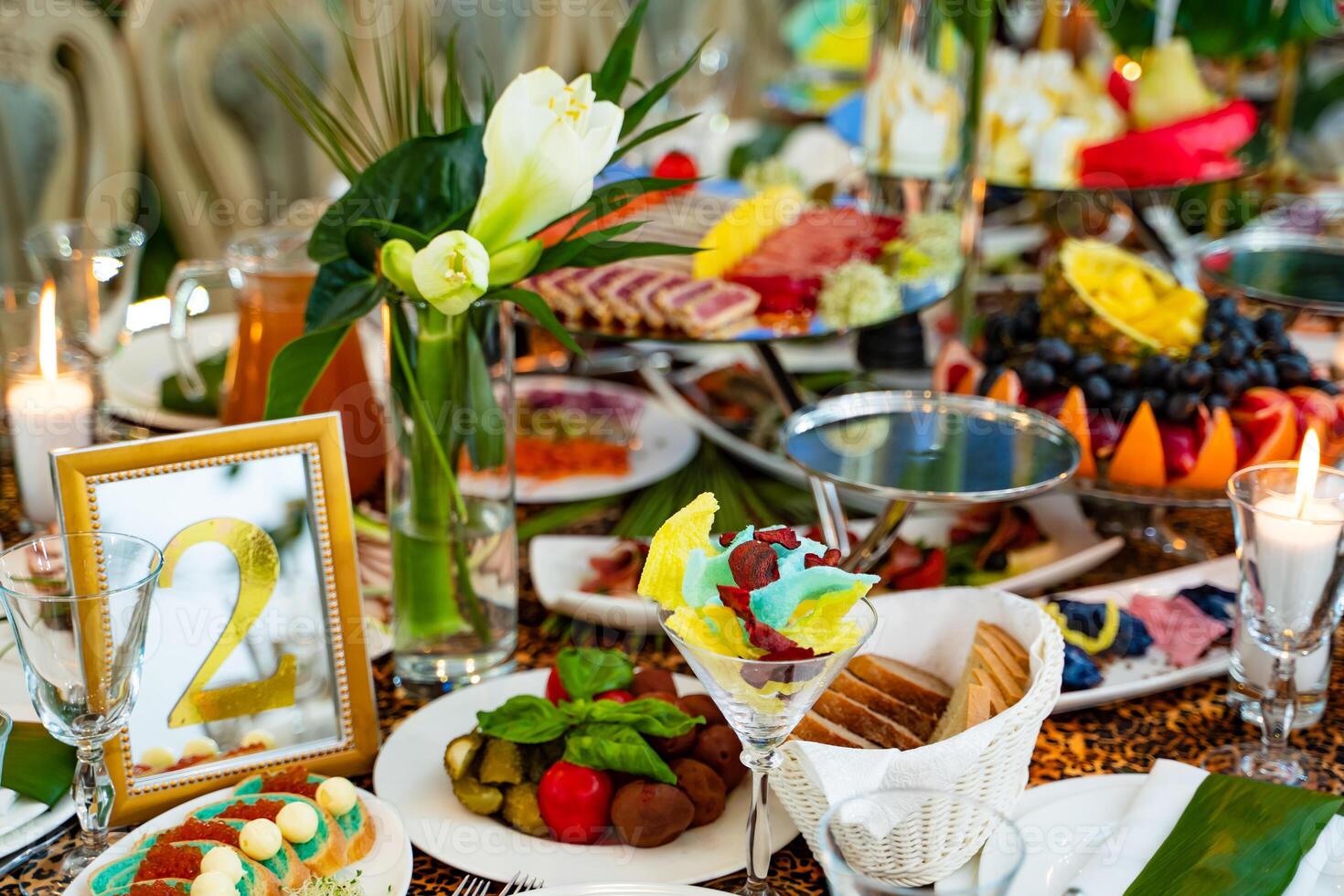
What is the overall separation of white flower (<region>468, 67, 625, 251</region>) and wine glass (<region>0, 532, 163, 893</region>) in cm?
34

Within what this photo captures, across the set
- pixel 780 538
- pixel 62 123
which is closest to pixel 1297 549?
pixel 780 538

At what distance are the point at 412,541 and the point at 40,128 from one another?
7.05ft

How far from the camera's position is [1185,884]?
86cm

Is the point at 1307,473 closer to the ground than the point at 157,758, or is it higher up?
higher up

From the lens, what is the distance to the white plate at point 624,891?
82 centimetres

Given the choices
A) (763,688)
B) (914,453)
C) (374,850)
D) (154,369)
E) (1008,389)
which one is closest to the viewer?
(763,688)

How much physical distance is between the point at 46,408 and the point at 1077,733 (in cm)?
97

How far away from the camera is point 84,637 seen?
2.71 ft

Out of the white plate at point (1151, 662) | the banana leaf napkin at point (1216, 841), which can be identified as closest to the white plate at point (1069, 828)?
the banana leaf napkin at point (1216, 841)

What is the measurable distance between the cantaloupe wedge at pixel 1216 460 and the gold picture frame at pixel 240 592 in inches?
30.2

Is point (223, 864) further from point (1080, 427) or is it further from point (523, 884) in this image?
point (1080, 427)

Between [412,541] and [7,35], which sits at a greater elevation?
[7,35]

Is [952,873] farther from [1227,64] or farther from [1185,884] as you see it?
[1227,64]

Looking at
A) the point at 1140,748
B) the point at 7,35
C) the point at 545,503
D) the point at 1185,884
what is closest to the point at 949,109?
the point at 545,503
